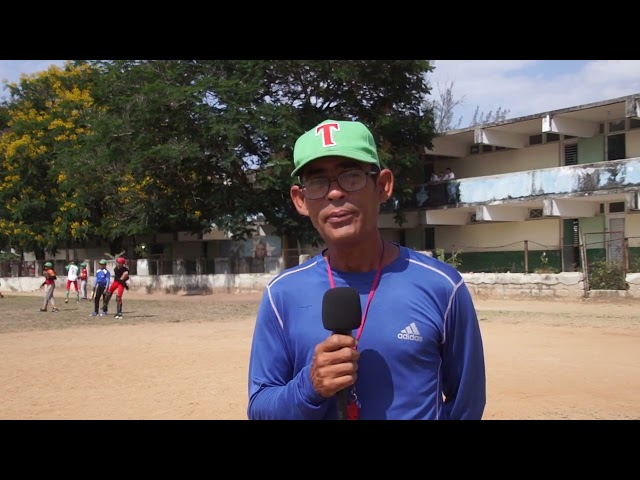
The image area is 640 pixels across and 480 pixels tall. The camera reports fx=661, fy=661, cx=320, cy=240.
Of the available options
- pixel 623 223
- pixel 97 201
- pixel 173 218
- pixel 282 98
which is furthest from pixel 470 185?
pixel 97 201

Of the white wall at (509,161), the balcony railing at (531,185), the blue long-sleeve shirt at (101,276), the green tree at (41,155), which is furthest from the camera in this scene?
the green tree at (41,155)

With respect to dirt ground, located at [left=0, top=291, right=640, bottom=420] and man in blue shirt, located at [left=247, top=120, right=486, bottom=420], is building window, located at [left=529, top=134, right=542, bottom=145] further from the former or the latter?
man in blue shirt, located at [left=247, top=120, right=486, bottom=420]

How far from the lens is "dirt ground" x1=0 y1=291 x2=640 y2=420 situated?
25.3 ft

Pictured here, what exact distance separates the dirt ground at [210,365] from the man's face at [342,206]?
213 inches

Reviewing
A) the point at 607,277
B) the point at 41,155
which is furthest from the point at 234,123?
the point at 41,155

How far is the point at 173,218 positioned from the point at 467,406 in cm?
3018

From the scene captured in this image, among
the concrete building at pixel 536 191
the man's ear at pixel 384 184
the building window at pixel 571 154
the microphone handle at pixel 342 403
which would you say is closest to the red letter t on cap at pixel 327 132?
the man's ear at pixel 384 184

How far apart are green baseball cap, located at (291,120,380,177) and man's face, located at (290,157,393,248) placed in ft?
0.15

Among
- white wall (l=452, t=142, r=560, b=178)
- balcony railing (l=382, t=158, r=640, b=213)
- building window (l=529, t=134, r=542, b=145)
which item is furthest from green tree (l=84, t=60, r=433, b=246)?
building window (l=529, t=134, r=542, b=145)

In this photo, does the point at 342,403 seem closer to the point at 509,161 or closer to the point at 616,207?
the point at 616,207

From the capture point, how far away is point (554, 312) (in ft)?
60.5

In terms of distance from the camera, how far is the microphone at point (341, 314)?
6.37 ft

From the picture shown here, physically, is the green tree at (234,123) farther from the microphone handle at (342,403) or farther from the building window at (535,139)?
the microphone handle at (342,403)

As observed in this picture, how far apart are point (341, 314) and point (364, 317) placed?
0.66ft
